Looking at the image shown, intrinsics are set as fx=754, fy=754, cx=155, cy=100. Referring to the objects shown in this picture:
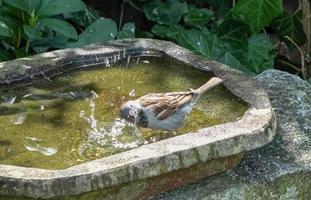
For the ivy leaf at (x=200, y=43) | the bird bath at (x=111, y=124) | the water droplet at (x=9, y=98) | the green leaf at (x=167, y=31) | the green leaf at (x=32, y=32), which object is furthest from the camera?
the green leaf at (x=167, y=31)

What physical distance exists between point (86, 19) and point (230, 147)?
1.78 metres

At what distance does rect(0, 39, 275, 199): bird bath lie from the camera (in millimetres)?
1779

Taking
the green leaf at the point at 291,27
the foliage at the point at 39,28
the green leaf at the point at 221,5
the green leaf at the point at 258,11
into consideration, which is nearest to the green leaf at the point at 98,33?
the foliage at the point at 39,28

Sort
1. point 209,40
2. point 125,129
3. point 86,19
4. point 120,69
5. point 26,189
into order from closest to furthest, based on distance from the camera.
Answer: point 26,189, point 125,129, point 120,69, point 209,40, point 86,19

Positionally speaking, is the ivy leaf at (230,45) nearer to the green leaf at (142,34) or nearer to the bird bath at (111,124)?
the green leaf at (142,34)

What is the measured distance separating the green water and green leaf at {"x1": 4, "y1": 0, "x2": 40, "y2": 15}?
0.57 meters

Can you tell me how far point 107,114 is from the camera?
2211mm

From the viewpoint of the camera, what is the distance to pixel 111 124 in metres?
2.15

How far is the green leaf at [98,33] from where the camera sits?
3.13m

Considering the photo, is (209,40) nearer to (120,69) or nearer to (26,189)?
(120,69)

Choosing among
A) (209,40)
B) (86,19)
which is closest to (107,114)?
(209,40)

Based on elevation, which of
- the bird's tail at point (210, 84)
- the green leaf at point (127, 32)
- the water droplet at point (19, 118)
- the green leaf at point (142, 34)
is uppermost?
the bird's tail at point (210, 84)

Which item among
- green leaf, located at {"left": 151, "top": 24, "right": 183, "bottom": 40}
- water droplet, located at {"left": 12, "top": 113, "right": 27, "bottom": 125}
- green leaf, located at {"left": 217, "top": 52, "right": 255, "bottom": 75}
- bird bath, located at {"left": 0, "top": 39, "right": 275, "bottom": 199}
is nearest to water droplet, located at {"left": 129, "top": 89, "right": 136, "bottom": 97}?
bird bath, located at {"left": 0, "top": 39, "right": 275, "bottom": 199}

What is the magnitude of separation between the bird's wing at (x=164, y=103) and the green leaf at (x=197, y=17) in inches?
60.4
